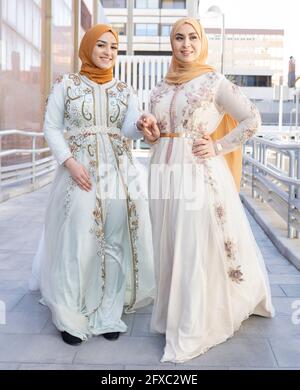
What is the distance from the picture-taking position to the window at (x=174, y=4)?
40.5 m

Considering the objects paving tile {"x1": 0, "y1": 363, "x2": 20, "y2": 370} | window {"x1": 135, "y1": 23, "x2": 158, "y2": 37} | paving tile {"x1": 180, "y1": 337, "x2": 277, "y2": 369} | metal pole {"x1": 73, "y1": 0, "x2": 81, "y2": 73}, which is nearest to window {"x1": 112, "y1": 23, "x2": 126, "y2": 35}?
window {"x1": 135, "y1": 23, "x2": 158, "y2": 37}

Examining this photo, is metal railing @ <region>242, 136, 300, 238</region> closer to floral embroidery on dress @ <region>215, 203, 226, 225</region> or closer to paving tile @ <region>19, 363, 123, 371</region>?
floral embroidery on dress @ <region>215, 203, 226, 225</region>

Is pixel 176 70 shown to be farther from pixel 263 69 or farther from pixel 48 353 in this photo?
pixel 263 69

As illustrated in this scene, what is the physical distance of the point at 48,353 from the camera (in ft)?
8.53

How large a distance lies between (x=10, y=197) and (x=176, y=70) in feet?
18.7

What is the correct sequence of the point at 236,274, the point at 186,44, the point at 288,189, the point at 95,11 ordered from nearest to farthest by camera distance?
the point at 186,44 < the point at 236,274 < the point at 288,189 < the point at 95,11

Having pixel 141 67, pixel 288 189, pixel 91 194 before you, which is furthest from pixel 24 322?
pixel 141 67

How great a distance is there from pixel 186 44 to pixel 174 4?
40301 mm

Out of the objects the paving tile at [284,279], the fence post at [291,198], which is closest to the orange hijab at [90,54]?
the paving tile at [284,279]

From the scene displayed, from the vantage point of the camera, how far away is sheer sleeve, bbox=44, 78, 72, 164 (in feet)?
9.05

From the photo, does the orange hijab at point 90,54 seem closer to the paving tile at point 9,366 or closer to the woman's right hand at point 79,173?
the woman's right hand at point 79,173

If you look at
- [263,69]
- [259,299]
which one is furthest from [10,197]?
[263,69]

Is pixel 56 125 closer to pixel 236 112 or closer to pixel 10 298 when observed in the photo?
pixel 236 112

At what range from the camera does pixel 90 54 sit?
2742 millimetres
